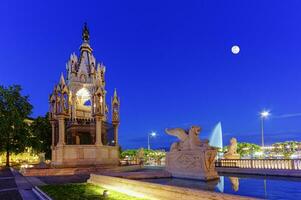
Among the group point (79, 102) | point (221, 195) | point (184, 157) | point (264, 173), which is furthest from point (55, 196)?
point (79, 102)

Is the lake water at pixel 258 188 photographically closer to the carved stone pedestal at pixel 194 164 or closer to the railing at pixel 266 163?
the carved stone pedestal at pixel 194 164

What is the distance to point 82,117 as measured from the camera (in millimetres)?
35406

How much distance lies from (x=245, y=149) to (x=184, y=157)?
2017 inches

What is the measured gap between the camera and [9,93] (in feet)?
164

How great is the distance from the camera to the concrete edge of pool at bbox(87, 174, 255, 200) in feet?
27.5

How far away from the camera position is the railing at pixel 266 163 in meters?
17.0

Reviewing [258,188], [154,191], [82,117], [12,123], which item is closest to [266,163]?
[258,188]

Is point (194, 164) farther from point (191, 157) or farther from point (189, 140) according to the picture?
point (189, 140)

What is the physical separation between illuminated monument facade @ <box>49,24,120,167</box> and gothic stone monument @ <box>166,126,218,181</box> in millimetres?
16418

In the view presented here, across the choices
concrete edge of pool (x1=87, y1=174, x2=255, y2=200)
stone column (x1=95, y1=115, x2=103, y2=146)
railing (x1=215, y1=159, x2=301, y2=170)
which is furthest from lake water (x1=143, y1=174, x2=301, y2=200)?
stone column (x1=95, y1=115, x2=103, y2=146)

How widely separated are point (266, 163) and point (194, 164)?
7.30m

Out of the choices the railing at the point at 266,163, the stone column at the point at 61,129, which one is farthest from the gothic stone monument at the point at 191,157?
the stone column at the point at 61,129

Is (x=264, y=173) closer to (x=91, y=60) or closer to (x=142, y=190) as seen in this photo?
(x=142, y=190)

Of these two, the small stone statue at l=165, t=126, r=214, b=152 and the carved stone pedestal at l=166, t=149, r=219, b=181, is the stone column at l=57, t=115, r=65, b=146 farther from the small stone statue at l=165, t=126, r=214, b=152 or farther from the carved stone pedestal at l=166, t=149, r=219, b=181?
the small stone statue at l=165, t=126, r=214, b=152
